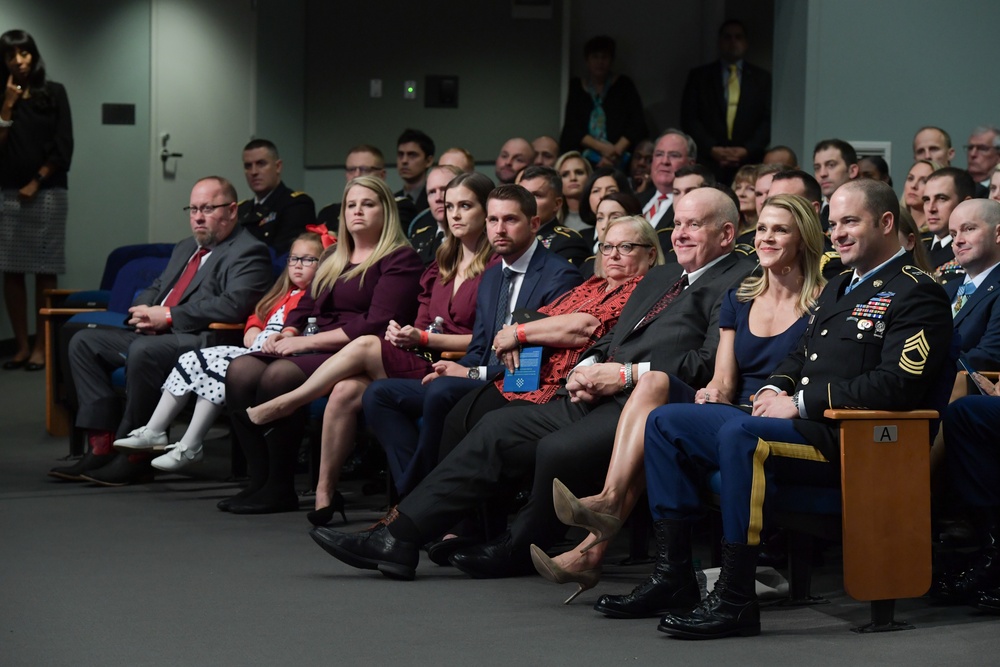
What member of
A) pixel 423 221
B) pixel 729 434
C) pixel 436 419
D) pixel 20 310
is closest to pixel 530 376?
pixel 436 419

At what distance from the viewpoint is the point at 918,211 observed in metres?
5.62

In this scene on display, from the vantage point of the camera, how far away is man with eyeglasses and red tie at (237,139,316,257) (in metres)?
6.62

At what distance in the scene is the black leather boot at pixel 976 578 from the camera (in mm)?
3604

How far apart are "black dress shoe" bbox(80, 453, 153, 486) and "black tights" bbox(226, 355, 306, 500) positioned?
64cm

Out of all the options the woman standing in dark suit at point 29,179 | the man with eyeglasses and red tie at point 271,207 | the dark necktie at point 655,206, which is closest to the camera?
the dark necktie at point 655,206

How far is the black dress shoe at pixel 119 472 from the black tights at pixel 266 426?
2.08ft

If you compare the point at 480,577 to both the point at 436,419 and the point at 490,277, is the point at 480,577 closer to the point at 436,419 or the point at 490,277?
the point at 436,419

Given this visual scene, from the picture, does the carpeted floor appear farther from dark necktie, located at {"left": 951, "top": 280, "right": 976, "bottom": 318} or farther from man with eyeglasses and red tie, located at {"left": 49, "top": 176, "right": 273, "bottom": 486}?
dark necktie, located at {"left": 951, "top": 280, "right": 976, "bottom": 318}

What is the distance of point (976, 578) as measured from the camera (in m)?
3.61

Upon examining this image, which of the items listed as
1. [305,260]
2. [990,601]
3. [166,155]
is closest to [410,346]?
[305,260]

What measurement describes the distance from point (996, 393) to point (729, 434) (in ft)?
3.27

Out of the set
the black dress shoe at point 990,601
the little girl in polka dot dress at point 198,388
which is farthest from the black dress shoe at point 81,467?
the black dress shoe at point 990,601

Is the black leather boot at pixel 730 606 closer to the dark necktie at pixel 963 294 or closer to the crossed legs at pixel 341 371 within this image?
the dark necktie at pixel 963 294

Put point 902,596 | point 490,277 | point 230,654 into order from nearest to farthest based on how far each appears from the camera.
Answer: point 230,654, point 902,596, point 490,277
